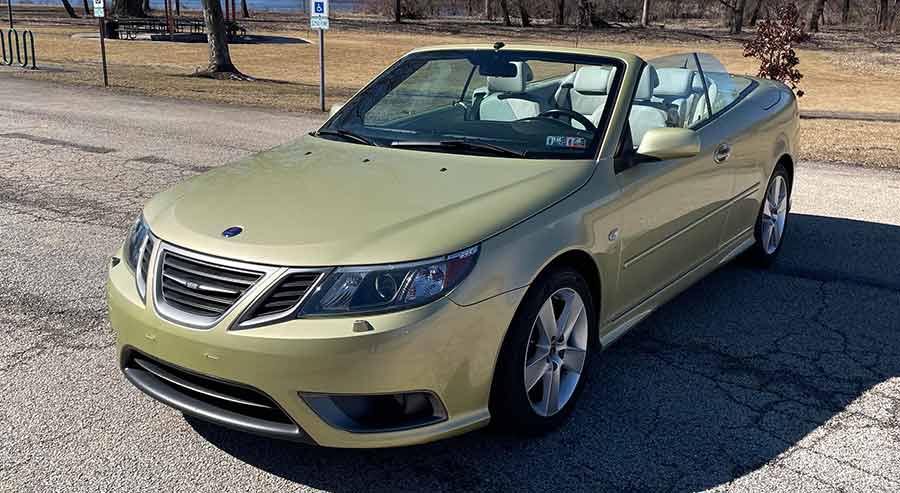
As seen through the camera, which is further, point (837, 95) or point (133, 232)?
point (837, 95)

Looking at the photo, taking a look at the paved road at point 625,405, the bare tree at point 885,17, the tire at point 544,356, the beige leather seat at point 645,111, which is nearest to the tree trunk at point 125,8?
the bare tree at point 885,17

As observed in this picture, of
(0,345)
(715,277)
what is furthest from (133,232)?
(715,277)

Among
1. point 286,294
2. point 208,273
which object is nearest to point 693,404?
point 286,294

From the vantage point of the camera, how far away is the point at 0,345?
465 centimetres

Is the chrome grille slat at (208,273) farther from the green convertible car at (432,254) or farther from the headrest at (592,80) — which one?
the headrest at (592,80)

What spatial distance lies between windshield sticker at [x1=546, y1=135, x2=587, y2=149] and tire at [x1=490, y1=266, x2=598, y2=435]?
725mm

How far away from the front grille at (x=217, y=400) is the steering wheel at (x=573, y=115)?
2.06 meters

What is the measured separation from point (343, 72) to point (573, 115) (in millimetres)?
25447

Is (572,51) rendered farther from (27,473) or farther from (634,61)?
(27,473)

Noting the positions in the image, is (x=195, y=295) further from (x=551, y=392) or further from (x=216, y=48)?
(x=216, y=48)

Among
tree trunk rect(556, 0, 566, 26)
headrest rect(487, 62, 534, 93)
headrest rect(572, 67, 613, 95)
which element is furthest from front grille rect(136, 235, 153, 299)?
tree trunk rect(556, 0, 566, 26)

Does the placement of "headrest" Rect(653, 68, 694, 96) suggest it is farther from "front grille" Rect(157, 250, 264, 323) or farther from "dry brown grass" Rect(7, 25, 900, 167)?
"dry brown grass" Rect(7, 25, 900, 167)

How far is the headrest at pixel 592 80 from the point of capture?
15.2 feet

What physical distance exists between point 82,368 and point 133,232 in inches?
37.9
